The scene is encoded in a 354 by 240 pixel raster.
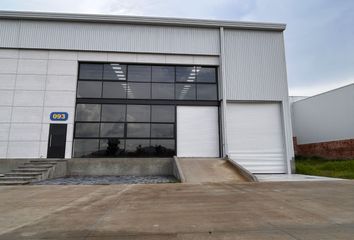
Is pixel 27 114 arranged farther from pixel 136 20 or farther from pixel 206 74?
pixel 206 74

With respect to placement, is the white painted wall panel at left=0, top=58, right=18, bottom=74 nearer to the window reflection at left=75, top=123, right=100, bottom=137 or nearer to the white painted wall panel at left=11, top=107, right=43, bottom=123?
the white painted wall panel at left=11, top=107, right=43, bottom=123

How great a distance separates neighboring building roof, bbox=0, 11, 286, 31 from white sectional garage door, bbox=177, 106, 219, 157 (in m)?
5.52

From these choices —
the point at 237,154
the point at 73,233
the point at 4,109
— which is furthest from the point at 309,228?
the point at 4,109

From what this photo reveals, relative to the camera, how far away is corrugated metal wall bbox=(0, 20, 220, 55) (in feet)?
42.5

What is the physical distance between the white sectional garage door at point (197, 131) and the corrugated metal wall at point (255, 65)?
6.28 feet

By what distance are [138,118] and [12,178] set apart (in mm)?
6691

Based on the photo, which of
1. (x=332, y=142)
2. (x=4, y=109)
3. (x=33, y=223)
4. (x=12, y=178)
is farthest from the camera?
(x=332, y=142)

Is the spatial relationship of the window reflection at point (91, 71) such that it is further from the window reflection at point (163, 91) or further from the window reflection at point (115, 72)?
the window reflection at point (163, 91)

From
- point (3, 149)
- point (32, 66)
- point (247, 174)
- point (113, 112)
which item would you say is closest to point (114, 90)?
point (113, 112)

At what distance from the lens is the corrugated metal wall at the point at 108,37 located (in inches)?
510

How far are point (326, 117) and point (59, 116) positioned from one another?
2058cm

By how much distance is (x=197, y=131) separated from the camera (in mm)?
13328

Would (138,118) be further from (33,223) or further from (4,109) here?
(33,223)

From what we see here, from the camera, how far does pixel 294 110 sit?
21641mm
